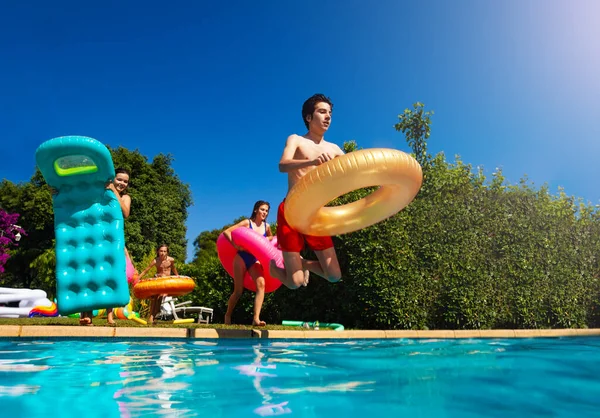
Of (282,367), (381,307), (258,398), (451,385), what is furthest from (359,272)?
(258,398)

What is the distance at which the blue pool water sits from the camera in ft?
7.32

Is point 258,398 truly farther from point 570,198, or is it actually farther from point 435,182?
point 570,198

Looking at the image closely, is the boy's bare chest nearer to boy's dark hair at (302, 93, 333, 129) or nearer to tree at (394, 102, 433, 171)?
boy's dark hair at (302, 93, 333, 129)

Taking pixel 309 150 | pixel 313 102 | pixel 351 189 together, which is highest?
pixel 313 102

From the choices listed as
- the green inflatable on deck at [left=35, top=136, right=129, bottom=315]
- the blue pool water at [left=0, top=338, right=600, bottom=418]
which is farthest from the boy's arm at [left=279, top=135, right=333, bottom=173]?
the green inflatable on deck at [left=35, top=136, right=129, bottom=315]

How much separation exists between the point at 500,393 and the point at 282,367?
153cm

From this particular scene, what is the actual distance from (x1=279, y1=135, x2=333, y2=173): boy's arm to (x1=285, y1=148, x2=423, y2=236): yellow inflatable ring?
300 mm

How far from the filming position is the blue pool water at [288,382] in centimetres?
223

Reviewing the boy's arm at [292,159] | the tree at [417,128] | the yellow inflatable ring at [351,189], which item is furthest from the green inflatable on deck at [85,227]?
the tree at [417,128]

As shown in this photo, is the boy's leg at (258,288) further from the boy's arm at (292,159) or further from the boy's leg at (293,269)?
the boy's arm at (292,159)

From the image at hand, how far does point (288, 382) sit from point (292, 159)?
240 centimetres

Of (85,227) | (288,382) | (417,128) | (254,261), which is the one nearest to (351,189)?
(288,382)

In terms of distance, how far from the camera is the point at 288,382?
2914 mm

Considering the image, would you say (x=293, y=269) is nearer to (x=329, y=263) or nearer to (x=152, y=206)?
(x=329, y=263)
